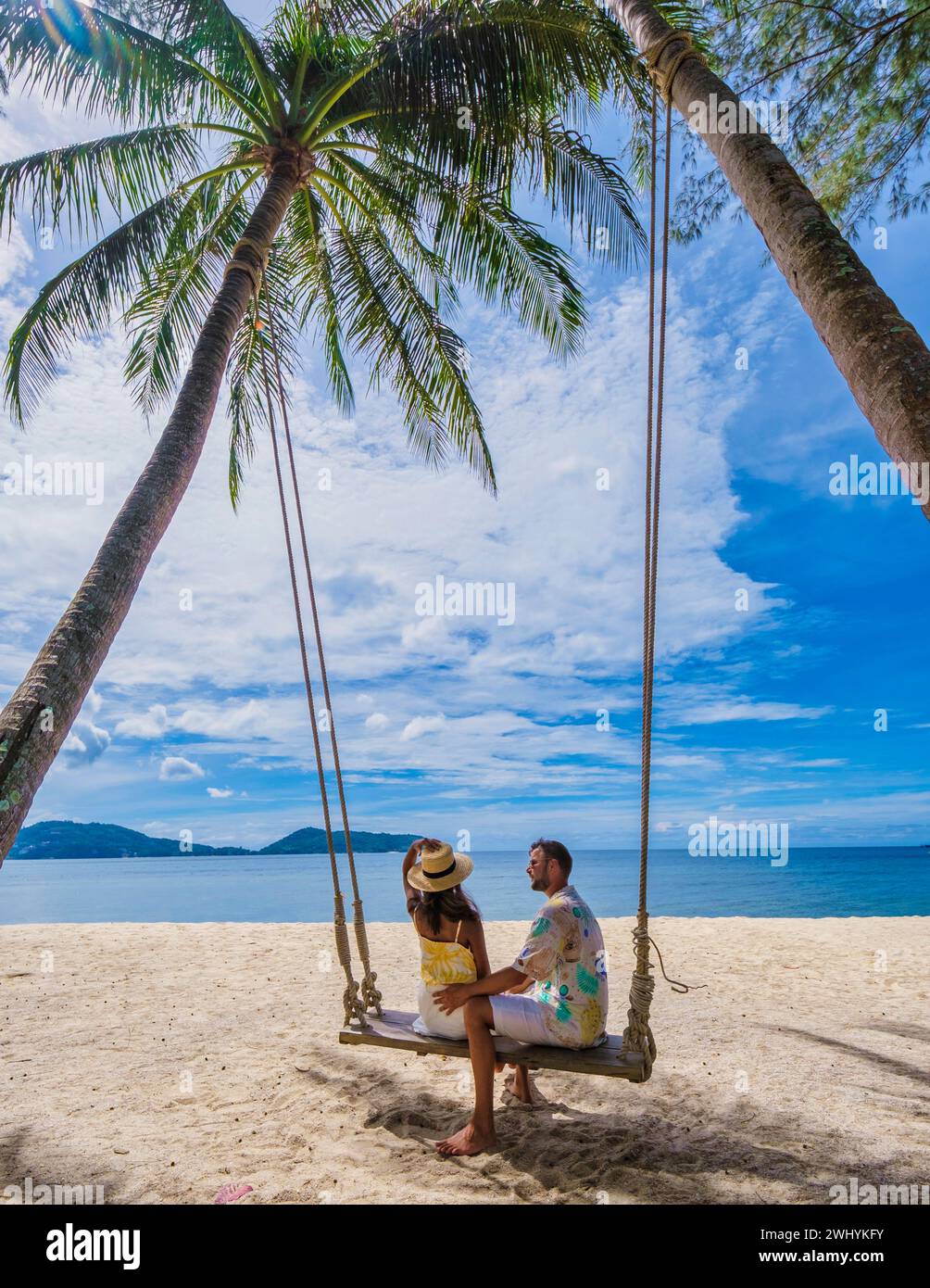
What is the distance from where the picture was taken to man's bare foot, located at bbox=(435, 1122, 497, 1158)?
3078 millimetres

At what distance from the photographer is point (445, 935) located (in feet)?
10.8

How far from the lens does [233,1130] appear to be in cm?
345

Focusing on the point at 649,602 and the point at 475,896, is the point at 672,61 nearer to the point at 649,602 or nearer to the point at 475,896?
the point at 649,602

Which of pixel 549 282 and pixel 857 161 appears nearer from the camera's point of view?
pixel 857 161

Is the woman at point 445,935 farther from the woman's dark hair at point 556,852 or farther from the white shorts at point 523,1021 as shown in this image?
the woman's dark hair at point 556,852

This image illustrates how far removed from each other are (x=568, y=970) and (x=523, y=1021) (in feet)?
0.88

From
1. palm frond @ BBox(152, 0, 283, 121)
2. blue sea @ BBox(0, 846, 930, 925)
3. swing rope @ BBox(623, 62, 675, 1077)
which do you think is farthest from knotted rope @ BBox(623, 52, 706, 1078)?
blue sea @ BBox(0, 846, 930, 925)

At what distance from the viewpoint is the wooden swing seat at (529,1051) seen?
2.91 m

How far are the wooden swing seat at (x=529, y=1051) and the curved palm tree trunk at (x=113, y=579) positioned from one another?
1722 mm

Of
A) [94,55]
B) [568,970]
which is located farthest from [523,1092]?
[94,55]

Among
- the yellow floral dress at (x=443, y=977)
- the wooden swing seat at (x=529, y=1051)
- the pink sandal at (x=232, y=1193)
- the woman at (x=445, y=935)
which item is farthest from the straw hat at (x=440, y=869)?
the pink sandal at (x=232, y=1193)
